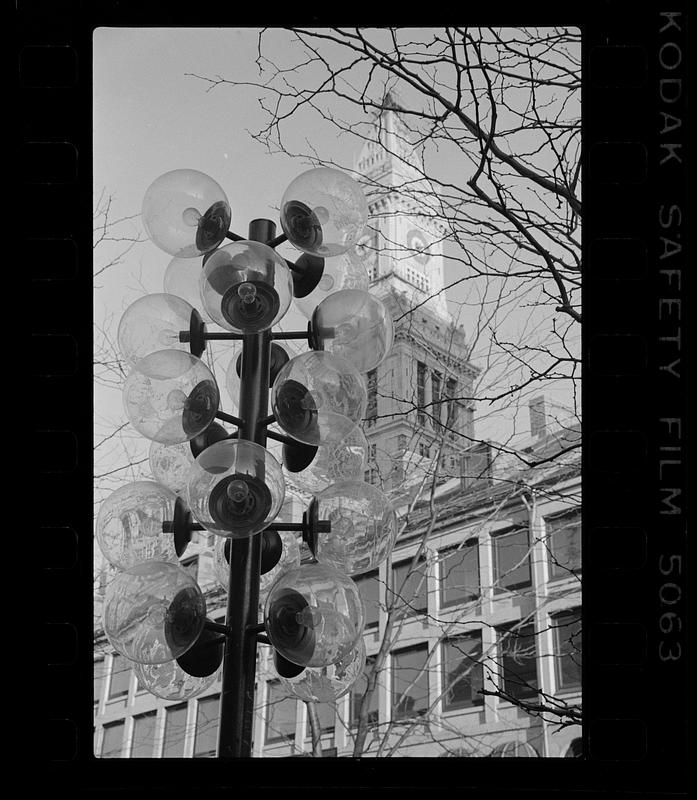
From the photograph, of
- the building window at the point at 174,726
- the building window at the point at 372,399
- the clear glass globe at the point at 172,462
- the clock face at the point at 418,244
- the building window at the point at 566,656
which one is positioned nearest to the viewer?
the clear glass globe at the point at 172,462

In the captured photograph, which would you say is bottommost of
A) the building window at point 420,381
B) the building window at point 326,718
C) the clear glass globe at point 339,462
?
the building window at point 326,718

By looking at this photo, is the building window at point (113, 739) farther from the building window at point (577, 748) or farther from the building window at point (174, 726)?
the building window at point (577, 748)

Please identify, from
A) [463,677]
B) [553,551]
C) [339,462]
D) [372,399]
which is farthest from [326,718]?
[339,462]

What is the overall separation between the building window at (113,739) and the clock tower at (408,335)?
909cm

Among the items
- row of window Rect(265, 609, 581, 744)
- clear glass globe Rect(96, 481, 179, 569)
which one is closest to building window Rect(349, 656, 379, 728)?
row of window Rect(265, 609, 581, 744)

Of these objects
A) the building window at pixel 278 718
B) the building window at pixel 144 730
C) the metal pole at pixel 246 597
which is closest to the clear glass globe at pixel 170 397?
the metal pole at pixel 246 597

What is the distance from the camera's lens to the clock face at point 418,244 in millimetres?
6031

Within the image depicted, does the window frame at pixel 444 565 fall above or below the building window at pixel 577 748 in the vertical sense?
above

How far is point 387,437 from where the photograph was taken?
27.9 ft

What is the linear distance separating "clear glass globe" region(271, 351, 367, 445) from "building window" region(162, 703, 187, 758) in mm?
11284

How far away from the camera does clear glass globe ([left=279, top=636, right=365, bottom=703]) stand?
306 cm

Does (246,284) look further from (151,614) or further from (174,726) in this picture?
(174,726)
